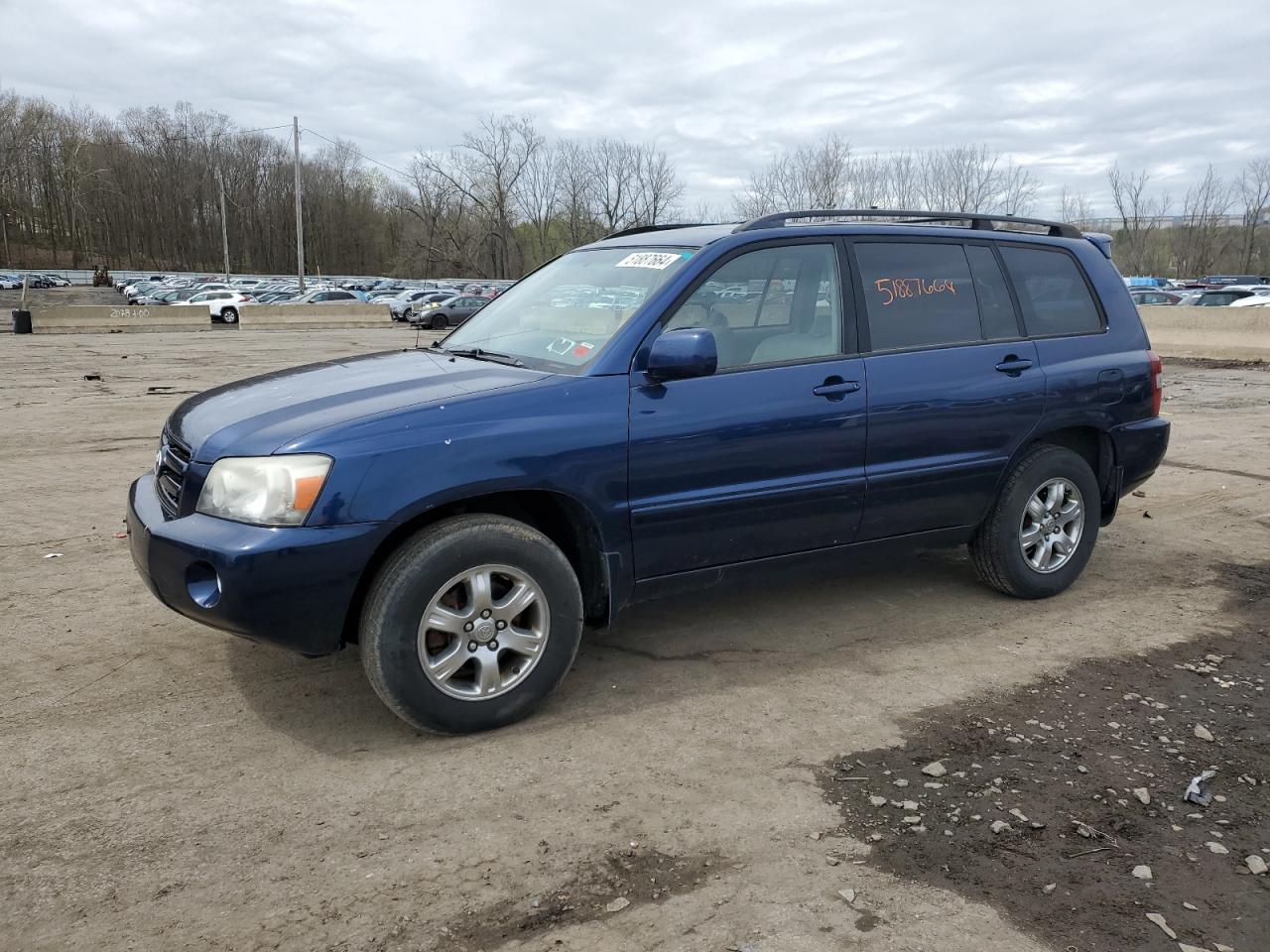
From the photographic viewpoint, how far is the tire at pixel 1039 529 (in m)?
4.91

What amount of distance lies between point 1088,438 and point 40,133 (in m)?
110

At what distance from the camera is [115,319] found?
3312cm

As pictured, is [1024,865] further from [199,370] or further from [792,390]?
[199,370]

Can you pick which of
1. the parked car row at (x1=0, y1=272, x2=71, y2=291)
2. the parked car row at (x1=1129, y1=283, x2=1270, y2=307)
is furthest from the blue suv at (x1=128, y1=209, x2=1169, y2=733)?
the parked car row at (x1=0, y1=272, x2=71, y2=291)

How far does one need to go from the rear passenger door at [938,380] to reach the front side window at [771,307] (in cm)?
18

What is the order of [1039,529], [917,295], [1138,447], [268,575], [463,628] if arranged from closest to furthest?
1. [268,575]
2. [463,628]
3. [917,295]
4. [1039,529]
5. [1138,447]

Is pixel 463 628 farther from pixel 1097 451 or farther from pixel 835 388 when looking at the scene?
pixel 1097 451

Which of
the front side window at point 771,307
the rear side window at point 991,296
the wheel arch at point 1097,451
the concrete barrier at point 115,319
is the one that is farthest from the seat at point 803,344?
the concrete barrier at point 115,319

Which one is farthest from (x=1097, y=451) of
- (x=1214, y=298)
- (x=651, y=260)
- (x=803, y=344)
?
(x=1214, y=298)

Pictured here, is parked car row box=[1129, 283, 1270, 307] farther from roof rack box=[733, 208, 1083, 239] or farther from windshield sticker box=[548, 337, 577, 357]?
windshield sticker box=[548, 337, 577, 357]

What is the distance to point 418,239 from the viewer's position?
3570 inches

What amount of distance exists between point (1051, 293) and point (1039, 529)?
124 cm

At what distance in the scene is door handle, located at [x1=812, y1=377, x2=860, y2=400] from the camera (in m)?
4.19

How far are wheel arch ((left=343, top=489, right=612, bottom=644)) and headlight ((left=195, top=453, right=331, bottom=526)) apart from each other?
32cm
